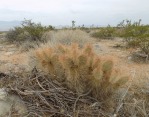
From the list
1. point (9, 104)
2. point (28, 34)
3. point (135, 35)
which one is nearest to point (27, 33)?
point (28, 34)

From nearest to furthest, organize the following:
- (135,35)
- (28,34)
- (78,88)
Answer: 1. (78,88)
2. (135,35)
3. (28,34)

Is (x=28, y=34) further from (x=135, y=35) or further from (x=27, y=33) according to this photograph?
(x=135, y=35)

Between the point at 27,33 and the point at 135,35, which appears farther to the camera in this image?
the point at 27,33

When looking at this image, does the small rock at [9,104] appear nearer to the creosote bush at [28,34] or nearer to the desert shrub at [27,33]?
the creosote bush at [28,34]

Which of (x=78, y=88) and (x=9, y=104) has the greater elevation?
(x=78, y=88)

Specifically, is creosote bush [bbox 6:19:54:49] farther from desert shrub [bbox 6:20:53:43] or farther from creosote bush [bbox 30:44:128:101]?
creosote bush [bbox 30:44:128:101]

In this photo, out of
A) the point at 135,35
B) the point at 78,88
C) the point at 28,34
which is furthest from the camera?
the point at 28,34

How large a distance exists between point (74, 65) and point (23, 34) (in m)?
7.68

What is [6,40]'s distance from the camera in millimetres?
12352

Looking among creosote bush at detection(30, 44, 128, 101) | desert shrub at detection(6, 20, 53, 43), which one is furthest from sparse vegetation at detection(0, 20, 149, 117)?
desert shrub at detection(6, 20, 53, 43)

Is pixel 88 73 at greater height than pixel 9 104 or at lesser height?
greater

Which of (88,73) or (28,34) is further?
(28,34)

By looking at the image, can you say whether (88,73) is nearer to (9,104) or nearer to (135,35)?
(9,104)

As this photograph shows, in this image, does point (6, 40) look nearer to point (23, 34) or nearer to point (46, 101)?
point (23, 34)
